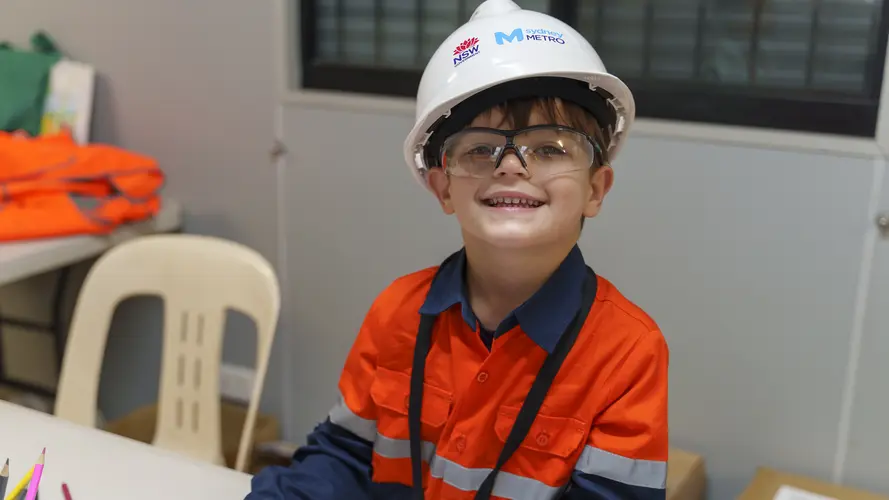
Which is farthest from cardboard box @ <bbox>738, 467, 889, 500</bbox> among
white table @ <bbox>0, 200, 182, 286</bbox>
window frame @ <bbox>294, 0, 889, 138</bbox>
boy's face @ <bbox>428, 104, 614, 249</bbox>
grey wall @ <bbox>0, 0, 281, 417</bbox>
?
white table @ <bbox>0, 200, 182, 286</bbox>

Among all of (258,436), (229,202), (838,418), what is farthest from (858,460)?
(229,202)

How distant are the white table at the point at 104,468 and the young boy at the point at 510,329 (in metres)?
0.09

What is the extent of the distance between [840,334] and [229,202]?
1.53 metres

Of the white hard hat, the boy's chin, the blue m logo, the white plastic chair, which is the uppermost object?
the blue m logo

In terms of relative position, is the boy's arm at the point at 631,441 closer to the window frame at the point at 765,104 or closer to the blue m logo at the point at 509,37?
the blue m logo at the point at 509,37

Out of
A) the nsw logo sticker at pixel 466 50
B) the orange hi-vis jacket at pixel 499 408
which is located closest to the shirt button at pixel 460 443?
the orange hi-vis jacket at pixel 499 408

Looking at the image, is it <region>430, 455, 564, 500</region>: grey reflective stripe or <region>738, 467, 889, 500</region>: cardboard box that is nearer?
<region>430, 455, 564, 500</region>: grey reflective stripe

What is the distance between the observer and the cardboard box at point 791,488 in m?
1.68

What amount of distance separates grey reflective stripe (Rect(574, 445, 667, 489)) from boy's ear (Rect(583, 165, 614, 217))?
289 mm

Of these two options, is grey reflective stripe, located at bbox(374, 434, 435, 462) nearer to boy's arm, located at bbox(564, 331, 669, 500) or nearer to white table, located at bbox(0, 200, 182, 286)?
boy's arm, located at bbox(564, 331, 669, 500)

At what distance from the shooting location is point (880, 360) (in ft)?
5.51

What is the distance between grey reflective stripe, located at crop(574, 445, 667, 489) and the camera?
998 millimetres

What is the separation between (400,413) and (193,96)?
1.48 meters

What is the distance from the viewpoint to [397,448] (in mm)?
1139
